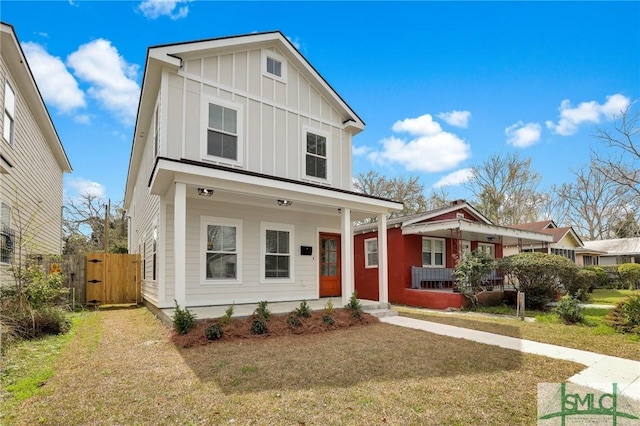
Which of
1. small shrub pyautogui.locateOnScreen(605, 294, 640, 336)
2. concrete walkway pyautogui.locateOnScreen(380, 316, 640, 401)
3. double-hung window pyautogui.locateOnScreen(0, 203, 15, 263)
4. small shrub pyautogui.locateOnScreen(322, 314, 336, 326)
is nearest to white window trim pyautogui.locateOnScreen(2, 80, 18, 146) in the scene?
double-hung window pyautogui.locateOnScreen(0, 203, 15, 263)

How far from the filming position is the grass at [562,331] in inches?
248

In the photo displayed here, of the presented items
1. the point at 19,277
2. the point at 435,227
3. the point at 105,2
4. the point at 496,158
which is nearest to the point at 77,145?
the point at 105,2

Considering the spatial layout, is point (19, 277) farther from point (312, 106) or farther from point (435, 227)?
point (435, 227)

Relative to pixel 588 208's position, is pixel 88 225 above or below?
below

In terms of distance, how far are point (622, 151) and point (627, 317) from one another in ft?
18.5

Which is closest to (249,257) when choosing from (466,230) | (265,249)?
(265,249)

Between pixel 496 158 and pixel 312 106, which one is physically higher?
pixel 496 158

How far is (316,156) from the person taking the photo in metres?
11.1

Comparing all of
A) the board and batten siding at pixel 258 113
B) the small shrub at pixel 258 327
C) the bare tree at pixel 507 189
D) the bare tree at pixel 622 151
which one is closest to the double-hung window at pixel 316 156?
the board and batten siding at pixel 258 113

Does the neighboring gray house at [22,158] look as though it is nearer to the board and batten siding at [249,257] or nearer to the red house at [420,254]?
the board and batten siding at [249,257]

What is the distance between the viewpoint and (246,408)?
3516 millimetres

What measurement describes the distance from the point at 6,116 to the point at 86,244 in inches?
915

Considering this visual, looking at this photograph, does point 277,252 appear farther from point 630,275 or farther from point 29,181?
point 630,275

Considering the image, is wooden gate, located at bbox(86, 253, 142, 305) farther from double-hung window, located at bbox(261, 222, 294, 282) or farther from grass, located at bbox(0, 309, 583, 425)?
grass, located at bbox(0, 309, 583, 425)
